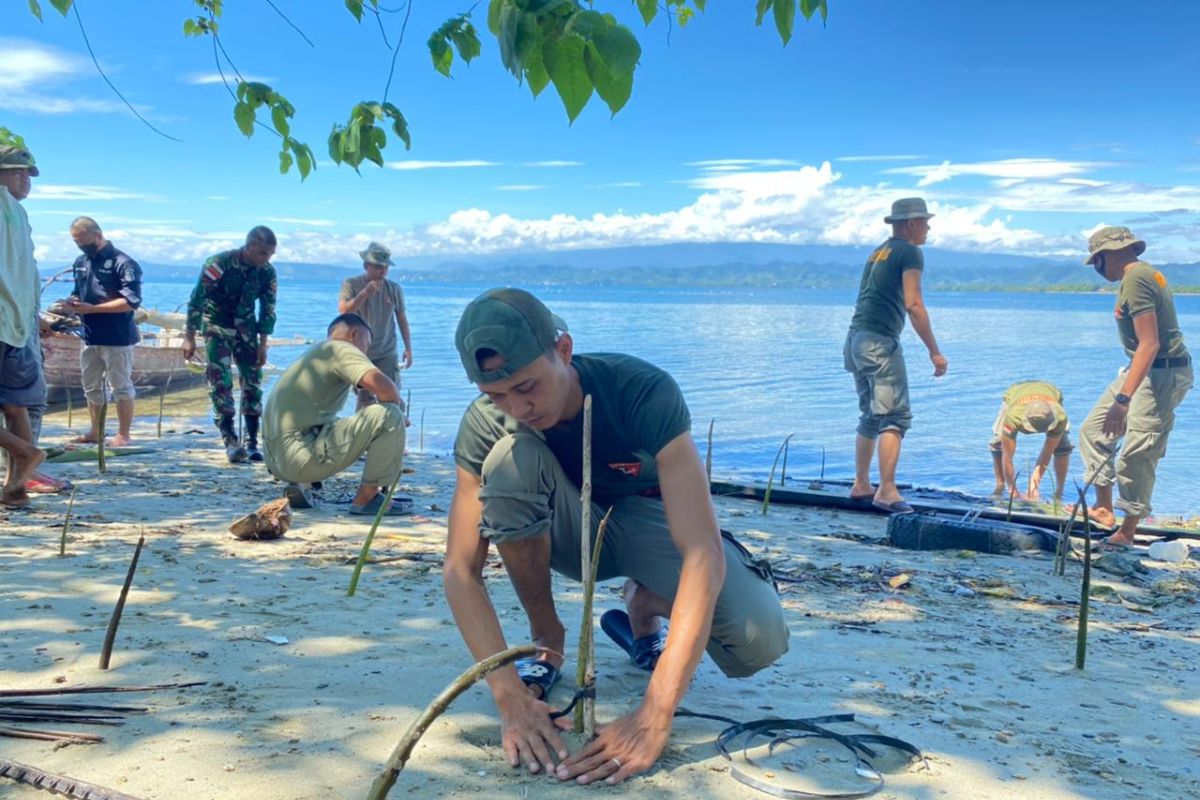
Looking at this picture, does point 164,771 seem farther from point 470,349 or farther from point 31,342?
point 31,342

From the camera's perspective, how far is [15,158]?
5574 millimetres

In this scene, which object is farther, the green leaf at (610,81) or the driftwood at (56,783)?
the driftwood at (56,783)

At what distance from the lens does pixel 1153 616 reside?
453 cm

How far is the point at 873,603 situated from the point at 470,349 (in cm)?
263

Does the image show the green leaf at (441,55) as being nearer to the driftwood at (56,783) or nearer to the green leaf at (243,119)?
the green leaf at (243,119)

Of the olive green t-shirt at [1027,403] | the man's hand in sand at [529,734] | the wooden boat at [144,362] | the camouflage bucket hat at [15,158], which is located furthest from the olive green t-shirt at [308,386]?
the olive green t-shirt at [1027,403]

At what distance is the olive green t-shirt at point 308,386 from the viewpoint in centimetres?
582

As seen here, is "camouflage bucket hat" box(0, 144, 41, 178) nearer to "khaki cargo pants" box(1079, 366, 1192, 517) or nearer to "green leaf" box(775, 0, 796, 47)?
"green leaf" box(775, 0, 796, 47)

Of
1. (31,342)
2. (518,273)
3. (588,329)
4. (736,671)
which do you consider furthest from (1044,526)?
(518,273)

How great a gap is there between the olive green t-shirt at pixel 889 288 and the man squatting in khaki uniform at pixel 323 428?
11.3 ft

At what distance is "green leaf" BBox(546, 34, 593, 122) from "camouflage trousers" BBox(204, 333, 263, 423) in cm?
626

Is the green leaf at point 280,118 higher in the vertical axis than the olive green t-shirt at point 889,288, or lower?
higher

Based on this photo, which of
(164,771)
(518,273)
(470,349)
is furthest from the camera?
(518,273)

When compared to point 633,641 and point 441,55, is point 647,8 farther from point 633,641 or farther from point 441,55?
point 633,641
